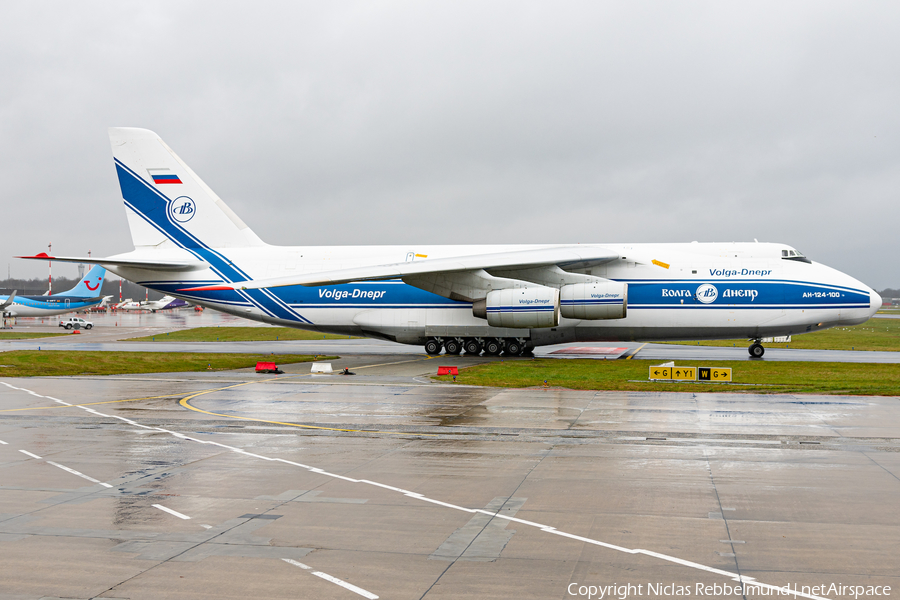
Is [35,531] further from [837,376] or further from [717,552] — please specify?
[837,376]

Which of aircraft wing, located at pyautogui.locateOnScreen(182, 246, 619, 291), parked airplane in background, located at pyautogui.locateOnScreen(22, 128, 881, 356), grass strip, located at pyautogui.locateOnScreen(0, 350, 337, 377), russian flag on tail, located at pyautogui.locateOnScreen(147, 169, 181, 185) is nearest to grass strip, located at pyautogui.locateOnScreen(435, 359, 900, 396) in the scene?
parked airplane in background, located at pyautogui.locateOnScreen(22, 128, 881, 356)

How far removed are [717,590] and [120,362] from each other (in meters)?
27.3

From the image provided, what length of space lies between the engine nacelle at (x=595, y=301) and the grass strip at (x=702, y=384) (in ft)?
6.50

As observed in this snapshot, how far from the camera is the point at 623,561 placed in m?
6.80

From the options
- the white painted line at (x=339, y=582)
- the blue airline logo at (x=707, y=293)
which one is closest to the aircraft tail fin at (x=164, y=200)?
the blue airline logo at (x=707, y=293)

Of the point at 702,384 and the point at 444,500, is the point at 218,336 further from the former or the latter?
the point at 444,500

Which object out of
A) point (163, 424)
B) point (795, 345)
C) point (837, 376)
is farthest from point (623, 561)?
point (795, 345)

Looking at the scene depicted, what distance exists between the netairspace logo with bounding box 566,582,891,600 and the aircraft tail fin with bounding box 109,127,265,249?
30684 millimetres

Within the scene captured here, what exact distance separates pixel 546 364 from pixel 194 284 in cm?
1726

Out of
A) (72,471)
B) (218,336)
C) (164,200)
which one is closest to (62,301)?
(218,336)

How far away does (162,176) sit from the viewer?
33.6m

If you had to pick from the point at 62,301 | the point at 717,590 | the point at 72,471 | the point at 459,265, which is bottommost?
the point at 717,590

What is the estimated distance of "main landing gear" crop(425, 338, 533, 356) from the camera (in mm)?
31422

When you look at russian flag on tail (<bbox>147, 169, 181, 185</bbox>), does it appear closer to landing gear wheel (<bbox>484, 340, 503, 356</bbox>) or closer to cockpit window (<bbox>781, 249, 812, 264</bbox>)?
landing gear wheel (<bbox>484, 340, 503, 356</bbox>)
